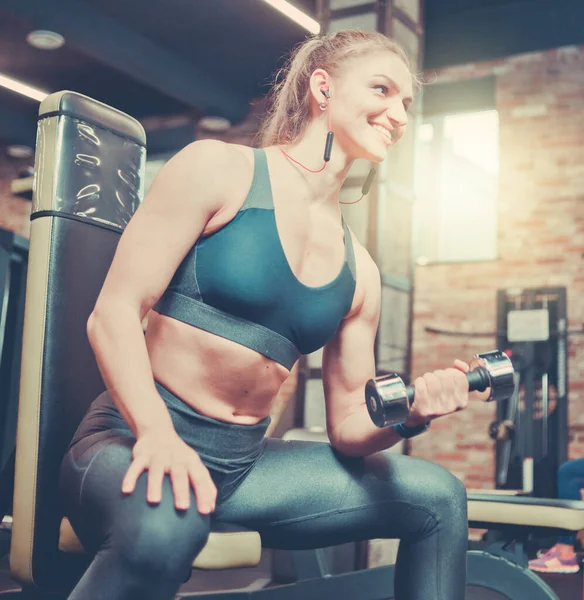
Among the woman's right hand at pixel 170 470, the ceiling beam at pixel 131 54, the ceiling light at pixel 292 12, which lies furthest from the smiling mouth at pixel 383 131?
the ceiling beam at pixel 131 54

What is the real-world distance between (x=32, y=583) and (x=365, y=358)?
71cm

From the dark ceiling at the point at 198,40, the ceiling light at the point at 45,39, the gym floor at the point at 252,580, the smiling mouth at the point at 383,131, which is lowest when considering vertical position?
the gym floor at the point at 252,580

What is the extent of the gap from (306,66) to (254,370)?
0.64m

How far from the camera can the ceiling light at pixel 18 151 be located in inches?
328

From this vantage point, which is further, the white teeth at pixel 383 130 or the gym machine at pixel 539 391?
the gym machine at pixel 539 391

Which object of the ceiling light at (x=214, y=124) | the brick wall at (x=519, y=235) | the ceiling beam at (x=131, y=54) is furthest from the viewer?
the ceiling light at (x=214, y=124)

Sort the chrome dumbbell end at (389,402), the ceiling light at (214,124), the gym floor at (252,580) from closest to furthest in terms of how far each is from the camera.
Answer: the chrome dumbbell end at (389,402), the gym floor at (252,580), the ceiling light at (214,124)

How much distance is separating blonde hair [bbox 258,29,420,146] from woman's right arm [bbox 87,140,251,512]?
280 mm

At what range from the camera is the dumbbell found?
1104 mm

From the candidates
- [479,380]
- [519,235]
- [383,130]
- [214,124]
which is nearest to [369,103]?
[383,130]

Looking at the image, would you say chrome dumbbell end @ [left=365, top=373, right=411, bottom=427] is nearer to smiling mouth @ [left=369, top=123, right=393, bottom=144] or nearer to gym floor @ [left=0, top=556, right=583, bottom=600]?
smiling mouth @ [left=369, top=123, right=393, bottom=144]

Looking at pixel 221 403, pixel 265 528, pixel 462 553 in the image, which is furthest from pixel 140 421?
pixel 462 553

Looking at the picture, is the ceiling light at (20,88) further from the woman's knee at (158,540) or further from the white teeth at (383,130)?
the woman's knee at (158,540)

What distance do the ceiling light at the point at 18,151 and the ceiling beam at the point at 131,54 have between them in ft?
6.98
